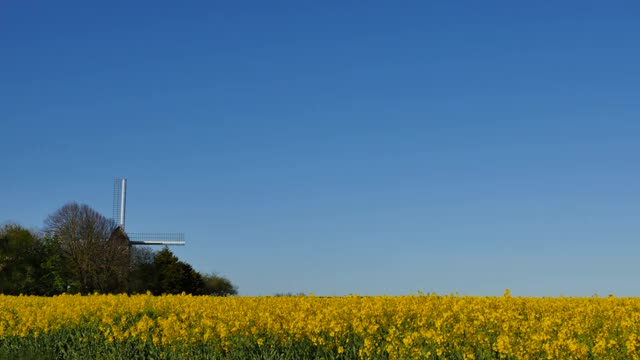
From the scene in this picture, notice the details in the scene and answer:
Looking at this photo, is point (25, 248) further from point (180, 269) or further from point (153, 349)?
point (153, 349)

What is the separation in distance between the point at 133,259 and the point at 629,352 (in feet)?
209

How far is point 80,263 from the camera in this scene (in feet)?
215

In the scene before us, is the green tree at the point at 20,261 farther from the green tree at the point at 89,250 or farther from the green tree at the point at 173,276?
the green tree at the point at 173,276

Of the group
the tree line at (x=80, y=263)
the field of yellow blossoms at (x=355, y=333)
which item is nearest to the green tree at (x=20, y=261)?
the tree line at (x=80, y=263)

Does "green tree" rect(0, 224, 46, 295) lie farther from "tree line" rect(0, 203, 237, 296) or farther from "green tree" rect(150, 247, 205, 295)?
"green tree" rect(150, 247, 205, 295)

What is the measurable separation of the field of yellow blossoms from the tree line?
4775cm

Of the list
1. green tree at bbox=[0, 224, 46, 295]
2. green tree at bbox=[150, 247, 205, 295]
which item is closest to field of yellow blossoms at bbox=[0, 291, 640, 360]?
green tree at bbox=[150, 247, 205, 295]

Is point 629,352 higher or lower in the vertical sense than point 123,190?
lower

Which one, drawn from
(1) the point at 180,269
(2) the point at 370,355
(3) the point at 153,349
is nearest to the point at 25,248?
(1) the point at 180,269

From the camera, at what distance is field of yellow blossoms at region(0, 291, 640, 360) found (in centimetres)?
1033

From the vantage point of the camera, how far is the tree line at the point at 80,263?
64125 mm

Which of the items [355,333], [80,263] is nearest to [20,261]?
[80,263]

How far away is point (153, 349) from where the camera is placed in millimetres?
13766

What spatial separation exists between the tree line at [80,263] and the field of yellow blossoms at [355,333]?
157 ft
